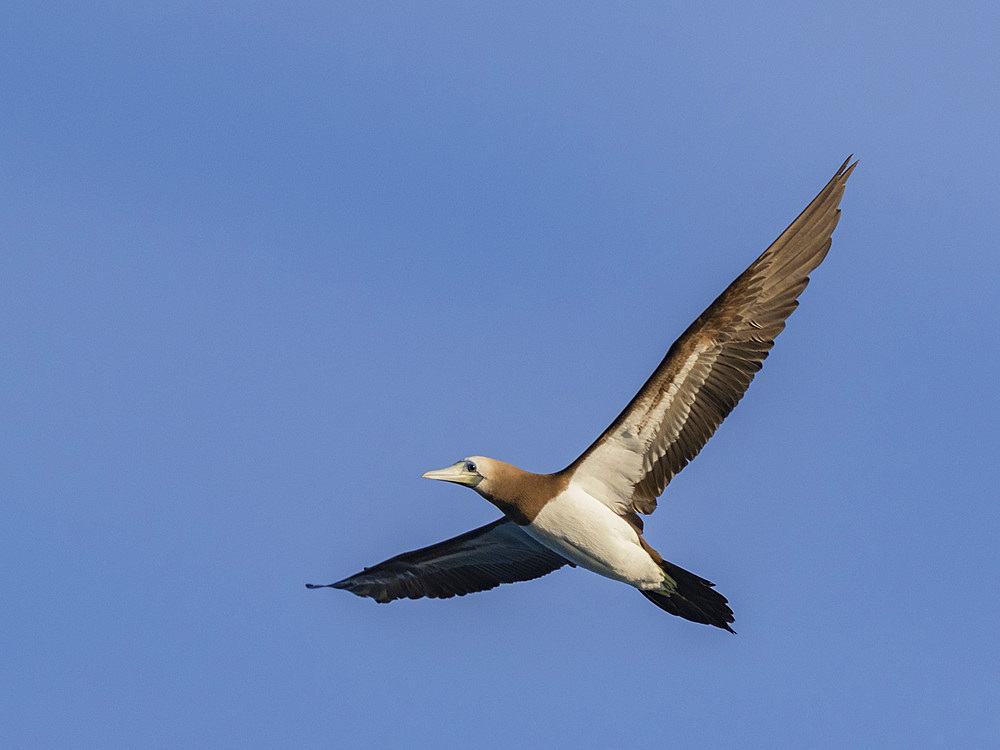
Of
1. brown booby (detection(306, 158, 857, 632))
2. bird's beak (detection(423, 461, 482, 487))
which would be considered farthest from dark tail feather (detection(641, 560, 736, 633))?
bird's beak (detection(423, 461, 482, 487))

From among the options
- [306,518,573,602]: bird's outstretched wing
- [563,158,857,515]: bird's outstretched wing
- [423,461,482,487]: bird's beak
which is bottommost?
[306,518,573,602]: bird's outstretched wing

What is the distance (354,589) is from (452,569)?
1.50 metres

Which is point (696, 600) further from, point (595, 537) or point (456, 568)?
point (456, 568)

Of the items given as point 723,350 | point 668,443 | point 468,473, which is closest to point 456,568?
point 468,473

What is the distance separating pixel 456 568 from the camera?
1936cm

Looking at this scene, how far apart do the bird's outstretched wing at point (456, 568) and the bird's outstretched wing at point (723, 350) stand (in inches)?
78.5

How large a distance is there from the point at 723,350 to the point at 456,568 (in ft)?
16.6

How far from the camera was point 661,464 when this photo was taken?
17.6 metres

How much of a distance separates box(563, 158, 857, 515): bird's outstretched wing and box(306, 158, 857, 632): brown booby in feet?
0.04

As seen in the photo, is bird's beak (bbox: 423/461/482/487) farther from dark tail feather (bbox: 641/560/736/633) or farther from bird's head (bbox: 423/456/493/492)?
dark tail feather (bbox: 641/560/736/633)

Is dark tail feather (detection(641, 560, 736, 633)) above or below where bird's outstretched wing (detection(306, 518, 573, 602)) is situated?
below

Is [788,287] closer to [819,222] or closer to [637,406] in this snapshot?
[819,222]

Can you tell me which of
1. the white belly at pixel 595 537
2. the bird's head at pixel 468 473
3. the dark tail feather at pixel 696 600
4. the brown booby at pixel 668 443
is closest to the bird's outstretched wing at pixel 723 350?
the brown booby at pixel 668 443

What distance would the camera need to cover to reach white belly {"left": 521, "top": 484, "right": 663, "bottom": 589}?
17.1m
